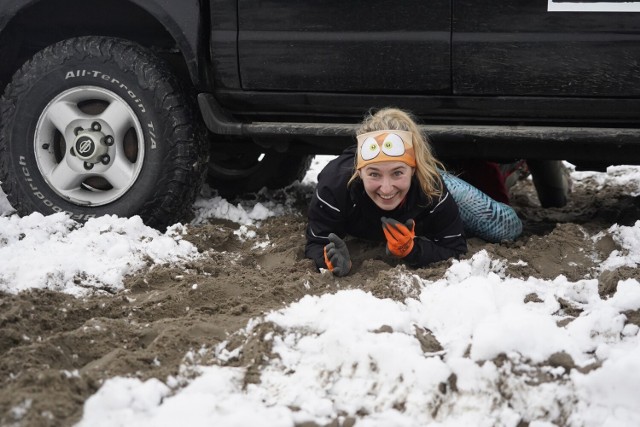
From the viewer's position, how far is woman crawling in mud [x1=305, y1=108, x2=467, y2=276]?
375cm

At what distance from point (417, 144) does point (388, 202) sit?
0.93ft

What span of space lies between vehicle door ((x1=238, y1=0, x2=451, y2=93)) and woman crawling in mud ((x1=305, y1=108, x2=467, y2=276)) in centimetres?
20

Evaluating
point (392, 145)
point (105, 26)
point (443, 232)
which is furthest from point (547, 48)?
point (105, 26)

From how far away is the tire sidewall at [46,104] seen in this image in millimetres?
4312

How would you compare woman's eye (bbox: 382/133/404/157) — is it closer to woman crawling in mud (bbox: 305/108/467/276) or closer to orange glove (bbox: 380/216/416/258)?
woman crawling in mud (bbox: 305/108/467/276)

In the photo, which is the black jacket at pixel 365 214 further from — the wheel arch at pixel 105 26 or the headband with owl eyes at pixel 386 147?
the wheel arch at pixel 105 26

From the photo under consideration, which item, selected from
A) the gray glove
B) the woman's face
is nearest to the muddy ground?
the gray glove

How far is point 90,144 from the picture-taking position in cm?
431

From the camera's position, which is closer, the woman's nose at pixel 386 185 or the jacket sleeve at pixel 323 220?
the woman's nose at pixel 386 185

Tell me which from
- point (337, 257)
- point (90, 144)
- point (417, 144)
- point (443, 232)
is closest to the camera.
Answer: point (337, 257)

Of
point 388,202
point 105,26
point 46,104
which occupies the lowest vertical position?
point 388,202

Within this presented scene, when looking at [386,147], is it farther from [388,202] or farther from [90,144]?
[90,144]

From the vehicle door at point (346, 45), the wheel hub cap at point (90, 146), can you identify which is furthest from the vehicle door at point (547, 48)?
the wheel hub cap at point (90, 146)

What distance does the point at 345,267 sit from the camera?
12.0 feet
